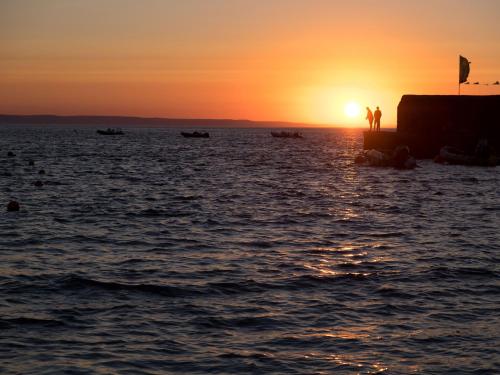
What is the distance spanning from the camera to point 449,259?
56.5 ft

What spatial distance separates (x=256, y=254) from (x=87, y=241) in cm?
506

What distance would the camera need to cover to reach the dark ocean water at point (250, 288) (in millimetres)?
10023

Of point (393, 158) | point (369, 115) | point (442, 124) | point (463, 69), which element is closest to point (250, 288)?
point (393, 158)

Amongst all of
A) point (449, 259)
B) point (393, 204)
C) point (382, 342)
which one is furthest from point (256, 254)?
point (393, 204)

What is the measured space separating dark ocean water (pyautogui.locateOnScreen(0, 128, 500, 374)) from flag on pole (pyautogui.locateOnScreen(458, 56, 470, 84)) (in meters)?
31.7

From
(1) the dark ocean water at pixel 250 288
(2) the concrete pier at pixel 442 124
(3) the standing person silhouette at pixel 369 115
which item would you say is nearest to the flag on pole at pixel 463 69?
(2) the concrete pier at pixel 442 124

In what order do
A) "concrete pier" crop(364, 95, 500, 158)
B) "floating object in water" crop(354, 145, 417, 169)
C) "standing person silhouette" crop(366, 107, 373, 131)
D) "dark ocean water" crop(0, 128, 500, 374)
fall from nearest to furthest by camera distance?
"dark ocean water" crop(0, 128, 500, 374) → "floating object in water" crop(354, 145, 417, 169) → "concrete pier" crop(364, 95, 500, 158) → "standing person silhouette" crop(366, 107, 373, 131)

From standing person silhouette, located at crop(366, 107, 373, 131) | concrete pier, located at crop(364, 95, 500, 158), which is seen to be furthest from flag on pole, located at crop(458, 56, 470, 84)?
standing person silhouette, located at crop(366, 107, 373, 131)

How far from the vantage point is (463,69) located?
59906 millimetres

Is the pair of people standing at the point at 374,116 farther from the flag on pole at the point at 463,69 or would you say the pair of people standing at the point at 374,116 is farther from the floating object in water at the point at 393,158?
the flag on pole at the point at 463,69

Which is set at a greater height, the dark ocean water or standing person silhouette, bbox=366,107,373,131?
standing person silhouette, bbox=366,107,373,131

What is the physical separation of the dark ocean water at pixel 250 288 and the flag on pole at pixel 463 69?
3170 cm

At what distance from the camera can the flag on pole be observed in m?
59.6

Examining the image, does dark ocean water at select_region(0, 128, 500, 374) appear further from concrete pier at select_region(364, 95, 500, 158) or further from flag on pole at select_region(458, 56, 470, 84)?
flag on pole at select_region(458, 56, 470, 84)
